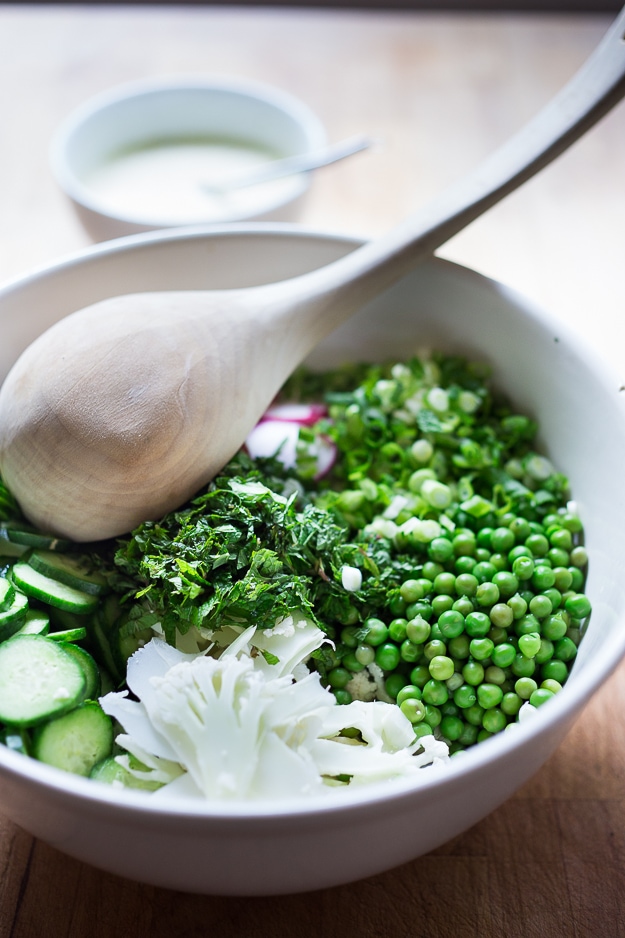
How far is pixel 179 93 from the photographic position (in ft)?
7.47

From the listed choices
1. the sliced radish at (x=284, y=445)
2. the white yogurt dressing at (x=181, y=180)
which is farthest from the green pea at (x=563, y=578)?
the white yogurt dressing at (x=181, y=180)

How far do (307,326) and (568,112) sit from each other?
0.62 metres

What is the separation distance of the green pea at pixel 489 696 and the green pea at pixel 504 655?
0.13 feet

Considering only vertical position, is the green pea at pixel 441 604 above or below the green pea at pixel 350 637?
above

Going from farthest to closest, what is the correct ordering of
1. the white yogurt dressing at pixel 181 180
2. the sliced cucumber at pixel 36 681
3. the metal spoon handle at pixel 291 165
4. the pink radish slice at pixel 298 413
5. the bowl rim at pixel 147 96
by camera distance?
the white yogurt dressing at pixel 181 180 → the metal spoon handle at pixel 291 165 → the bowl rim at pixel 147 96 → the pink radish slice at pixel 298 413 → the sliced cucumber at pixel 36 681

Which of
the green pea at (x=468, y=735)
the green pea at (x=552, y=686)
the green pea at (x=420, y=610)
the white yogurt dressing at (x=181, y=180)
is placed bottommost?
the green pea at (x=468, y=735)

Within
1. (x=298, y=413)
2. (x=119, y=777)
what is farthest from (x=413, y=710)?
(x=298, y=413)

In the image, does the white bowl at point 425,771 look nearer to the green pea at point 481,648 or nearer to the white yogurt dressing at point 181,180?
the green pea at point 481,648

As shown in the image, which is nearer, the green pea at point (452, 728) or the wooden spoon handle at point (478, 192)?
the green pea at point (452, 728)

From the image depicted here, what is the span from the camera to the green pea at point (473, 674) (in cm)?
136

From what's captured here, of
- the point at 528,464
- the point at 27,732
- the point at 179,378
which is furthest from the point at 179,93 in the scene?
the point at 27,732

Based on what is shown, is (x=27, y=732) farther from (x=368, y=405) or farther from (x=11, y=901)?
(x=368, y=405)

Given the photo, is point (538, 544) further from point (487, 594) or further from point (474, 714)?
point (474, 714)

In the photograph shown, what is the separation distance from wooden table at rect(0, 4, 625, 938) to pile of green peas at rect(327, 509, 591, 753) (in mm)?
163
